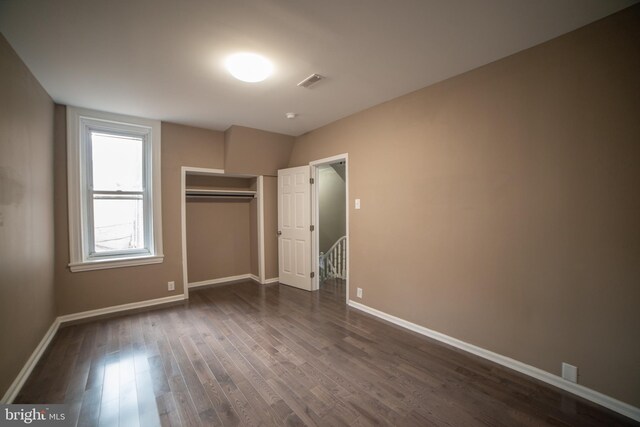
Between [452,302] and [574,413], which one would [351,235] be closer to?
[452,302]

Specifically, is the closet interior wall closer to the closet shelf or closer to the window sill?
the closet shelf

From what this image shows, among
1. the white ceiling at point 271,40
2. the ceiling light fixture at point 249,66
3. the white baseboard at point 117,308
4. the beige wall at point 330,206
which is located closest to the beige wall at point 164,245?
the white baseboard at point 117,308

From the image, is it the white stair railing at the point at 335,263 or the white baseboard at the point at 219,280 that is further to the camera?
the white stair railing at the point at 335,263

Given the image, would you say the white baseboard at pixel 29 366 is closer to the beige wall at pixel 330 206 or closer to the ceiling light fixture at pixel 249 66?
the ceiling light fixture at pixel 249 66

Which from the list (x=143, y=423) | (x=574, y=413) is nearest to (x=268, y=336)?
(x=143, y=423)

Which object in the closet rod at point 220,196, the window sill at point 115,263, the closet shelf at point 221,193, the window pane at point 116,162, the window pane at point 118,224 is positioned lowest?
the window sill at point 115,263

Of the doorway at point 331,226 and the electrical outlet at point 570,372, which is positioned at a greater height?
the doorway at point 331,226

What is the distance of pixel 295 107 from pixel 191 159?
1889 millimetres

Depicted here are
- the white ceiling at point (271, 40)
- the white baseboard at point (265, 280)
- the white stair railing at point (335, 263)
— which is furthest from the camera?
the white stair railing at point (335, 263)

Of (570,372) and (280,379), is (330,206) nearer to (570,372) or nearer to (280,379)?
(280,379)

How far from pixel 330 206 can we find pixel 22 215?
17.9 ft

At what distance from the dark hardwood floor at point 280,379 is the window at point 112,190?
0.88 m

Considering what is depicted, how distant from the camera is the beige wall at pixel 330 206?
Answer: 6723 millimetres

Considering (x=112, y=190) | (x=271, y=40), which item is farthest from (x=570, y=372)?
(x=112, y=190)
